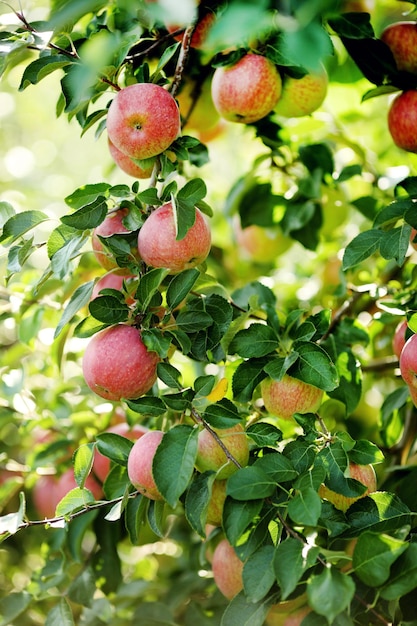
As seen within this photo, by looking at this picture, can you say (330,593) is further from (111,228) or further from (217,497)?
(111,228)

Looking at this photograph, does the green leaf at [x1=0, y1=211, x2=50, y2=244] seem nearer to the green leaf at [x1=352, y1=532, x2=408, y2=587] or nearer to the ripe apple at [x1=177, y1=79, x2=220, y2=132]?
the ripe apple at [x1=177, y1=79, x2=220, y2=132]

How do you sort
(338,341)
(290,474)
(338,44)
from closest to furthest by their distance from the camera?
(290,474) → (338,341) → (338,44)

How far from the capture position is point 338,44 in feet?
4.30

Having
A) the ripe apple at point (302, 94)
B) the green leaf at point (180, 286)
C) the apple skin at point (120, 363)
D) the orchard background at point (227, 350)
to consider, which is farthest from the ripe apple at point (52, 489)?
the ripe apple at point (302, 94)

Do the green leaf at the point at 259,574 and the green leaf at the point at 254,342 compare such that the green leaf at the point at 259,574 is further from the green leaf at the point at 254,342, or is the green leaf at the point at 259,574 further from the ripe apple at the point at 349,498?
the green leaf at the point at 254,342

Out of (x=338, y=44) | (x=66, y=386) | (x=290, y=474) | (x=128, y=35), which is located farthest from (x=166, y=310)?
(x=338, y=44)

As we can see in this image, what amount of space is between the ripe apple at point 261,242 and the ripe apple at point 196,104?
0.25m

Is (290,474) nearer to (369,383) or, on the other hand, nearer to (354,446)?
(354,446)

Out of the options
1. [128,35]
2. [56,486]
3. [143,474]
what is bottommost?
[56,486]

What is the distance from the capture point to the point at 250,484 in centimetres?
72

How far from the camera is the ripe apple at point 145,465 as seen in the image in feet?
2.59

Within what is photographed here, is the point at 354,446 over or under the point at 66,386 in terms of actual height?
over

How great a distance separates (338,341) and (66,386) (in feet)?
1.77

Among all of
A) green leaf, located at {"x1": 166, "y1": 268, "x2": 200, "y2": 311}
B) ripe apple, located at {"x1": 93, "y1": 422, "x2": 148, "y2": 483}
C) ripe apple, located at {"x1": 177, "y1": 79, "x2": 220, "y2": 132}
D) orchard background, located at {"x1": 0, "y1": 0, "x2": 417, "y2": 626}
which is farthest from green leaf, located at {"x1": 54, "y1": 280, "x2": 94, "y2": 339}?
ripe apple, located at {"x1": 177, "y1": 79, "x2": 220, "y2": 132}
